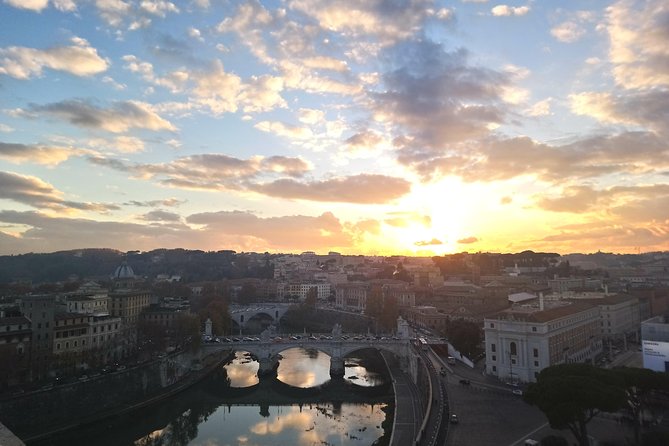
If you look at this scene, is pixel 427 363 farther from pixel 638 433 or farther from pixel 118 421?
pixel 118 421

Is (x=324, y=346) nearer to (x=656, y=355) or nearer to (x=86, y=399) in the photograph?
(x=86, y=399)

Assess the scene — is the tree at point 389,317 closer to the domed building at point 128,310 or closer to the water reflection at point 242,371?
the water reflection at point 242,371

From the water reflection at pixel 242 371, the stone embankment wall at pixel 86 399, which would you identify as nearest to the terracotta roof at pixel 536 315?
the water reflection at pixel 242 371

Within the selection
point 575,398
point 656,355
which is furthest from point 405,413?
point 656,355

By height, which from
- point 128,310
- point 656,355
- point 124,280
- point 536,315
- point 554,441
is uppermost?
point 124,280

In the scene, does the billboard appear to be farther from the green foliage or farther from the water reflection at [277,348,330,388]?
the water reflection at [277,348,330,388]
